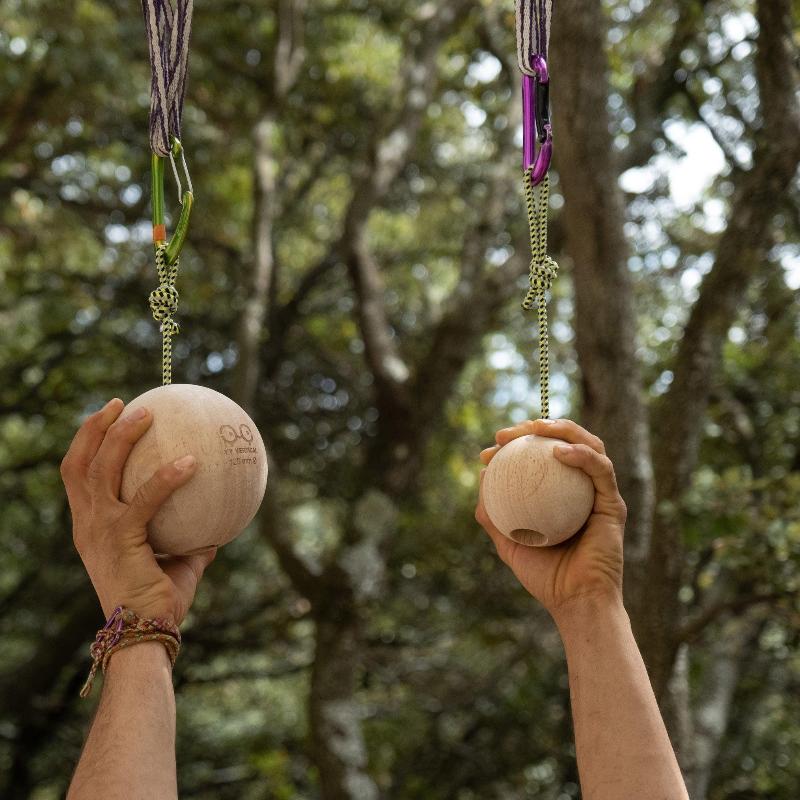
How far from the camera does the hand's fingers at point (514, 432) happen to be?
1969 mm

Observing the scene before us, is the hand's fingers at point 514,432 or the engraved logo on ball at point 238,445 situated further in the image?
the hand's fingers at point 514,432

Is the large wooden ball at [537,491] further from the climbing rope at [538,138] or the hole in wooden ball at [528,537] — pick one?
the climbing rope at [538,138]

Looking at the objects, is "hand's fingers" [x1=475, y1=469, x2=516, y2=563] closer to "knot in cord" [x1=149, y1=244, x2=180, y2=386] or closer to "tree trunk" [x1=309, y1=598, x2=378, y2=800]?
"knot in cord" [x1=149, y1=244, x2=180, y2=386]

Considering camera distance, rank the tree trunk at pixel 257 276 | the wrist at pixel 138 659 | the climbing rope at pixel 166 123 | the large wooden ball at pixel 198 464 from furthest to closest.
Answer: the tree trunk at pixel 257 276 → the climbing rope at pixel 166 123 → the large wooden ball at pixel 198 464 → the wrist at pixel 138 659

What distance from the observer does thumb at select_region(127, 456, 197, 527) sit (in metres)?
1.74

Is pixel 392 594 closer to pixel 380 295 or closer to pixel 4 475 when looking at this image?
pixel 380 295

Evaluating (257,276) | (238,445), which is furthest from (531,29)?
(257,276)

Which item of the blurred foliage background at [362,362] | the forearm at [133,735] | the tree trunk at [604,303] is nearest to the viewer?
the forearm at [133,735]

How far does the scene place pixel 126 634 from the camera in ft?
5.61

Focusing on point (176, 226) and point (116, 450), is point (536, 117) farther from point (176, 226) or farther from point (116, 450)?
point (116, 450)

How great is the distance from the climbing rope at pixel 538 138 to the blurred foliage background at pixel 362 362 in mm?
2125

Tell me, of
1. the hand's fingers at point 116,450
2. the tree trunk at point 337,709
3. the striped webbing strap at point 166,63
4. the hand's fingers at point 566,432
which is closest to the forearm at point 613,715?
the hand's fingers at point 566,432

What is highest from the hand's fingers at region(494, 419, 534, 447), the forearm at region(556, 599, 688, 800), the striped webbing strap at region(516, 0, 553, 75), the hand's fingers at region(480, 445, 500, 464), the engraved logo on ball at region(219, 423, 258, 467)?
the striped webbing strap at region(516, 0, 553, 75)

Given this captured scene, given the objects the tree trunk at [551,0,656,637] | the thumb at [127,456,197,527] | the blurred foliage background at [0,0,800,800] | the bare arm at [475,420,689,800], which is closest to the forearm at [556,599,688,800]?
the bare arm at [475,420,689,800]
